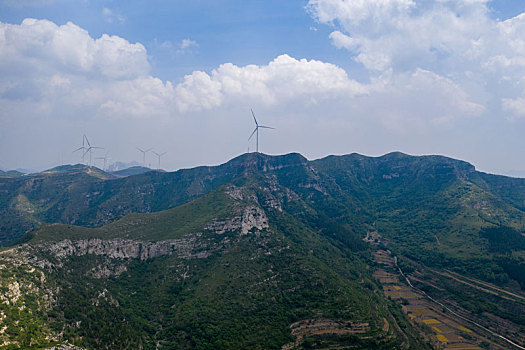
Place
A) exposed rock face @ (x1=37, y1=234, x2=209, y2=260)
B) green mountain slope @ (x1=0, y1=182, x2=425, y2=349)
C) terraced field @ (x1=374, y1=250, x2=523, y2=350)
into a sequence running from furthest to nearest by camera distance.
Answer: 1. exposed rock face @ (x1=37, y1=234, x2=209, y2=260)
2. terraced field @ (x1=374, y1=250, x2=523, y2=350)
3. green mountain slope @ (x1=0, y1=182, x2=425, y2=349)

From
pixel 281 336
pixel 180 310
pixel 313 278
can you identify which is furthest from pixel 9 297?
pixel 313 278

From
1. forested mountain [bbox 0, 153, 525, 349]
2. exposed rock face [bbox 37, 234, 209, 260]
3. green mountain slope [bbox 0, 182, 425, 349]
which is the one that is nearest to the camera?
forested mountain [bbox 0, 153, 525, 349]

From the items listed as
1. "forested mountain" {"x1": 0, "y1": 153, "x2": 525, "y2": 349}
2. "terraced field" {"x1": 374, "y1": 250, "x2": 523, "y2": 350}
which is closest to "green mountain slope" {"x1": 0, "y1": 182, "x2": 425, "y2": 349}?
"forested mountain" {"x1": 0, "y1": 153, "x2": 525, "y2": 349}

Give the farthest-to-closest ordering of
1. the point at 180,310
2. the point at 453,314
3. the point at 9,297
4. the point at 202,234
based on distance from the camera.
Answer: the point at 202,234 < the point at 453,314 < the point at 180,310 < the point at 9,297

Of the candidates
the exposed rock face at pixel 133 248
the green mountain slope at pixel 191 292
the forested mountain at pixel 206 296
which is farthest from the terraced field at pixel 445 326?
the exposed rock face at pixel 133 248

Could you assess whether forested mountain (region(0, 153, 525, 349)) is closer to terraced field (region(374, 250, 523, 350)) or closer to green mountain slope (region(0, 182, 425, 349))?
green mountain slope (region(0, 182, 425, 349))

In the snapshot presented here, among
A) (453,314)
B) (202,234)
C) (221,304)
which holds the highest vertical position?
(202,234)

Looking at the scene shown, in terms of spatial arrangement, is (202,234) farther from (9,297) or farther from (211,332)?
(9,297)

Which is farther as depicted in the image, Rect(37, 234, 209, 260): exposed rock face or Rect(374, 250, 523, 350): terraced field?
Rect(37, 234, 209, 260): exposed rock face

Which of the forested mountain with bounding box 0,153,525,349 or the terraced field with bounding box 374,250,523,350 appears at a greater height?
the forested mountain with bounding box 0,153,525,349

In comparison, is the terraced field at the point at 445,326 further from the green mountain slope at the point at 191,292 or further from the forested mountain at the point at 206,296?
the green mountain slope at the point at 191,292

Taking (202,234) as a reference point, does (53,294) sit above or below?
below
